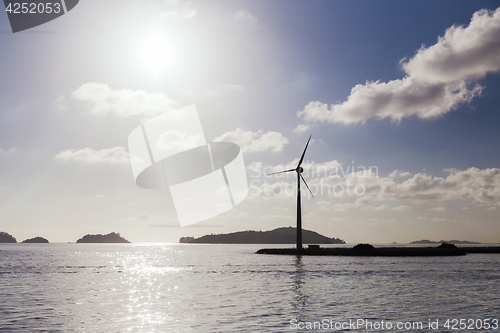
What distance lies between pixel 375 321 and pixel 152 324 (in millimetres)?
18282

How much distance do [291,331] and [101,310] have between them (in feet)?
64.4

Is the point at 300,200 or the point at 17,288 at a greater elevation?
the point at 300,200

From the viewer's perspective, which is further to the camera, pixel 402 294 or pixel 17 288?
pixel 17 288

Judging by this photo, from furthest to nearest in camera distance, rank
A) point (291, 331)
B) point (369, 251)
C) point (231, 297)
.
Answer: point (369, 251), point (231, 297), point (291, 331)

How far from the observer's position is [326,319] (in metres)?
30.8

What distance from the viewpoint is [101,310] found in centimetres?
3544

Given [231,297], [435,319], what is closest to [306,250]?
[231,297]

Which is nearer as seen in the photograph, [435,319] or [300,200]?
[435,319]

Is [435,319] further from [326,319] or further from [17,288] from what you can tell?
[17,288]

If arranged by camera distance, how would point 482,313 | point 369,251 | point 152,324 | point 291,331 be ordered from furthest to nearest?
point 369,251 → point 482,313 → point 152,324 → point 291,331

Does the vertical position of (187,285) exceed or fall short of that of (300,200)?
it falls short

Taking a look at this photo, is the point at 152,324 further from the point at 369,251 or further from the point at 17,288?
the point at 369,251

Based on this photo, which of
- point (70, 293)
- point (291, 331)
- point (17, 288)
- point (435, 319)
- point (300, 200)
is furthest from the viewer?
point (300, 200)

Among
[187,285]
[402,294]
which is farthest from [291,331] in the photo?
[187,285]
